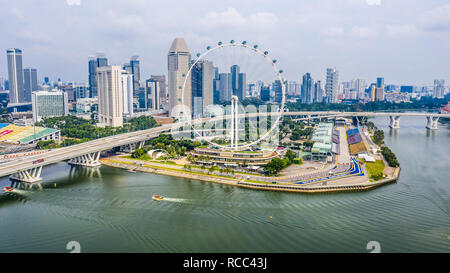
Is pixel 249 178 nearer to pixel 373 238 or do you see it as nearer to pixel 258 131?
pixel 373 238

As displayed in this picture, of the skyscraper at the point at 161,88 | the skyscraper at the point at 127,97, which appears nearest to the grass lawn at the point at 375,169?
the skyscraper at the point at 127,97

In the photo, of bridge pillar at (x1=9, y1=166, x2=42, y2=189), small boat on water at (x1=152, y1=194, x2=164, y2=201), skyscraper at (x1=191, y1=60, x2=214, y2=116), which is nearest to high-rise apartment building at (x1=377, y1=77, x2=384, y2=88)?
skyscraper at (x1=191, y1=60, x2=214, y2=116)

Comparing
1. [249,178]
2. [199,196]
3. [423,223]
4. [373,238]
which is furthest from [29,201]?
[423,223]

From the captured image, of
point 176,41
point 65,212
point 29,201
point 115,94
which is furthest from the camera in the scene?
point 176,41

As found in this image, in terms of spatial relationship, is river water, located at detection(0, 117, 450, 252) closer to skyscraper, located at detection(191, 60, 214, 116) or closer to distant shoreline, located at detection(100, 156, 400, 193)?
distant shoreline, located at detection(100, 156, 400, 193)

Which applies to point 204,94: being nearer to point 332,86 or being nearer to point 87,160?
point 87,160

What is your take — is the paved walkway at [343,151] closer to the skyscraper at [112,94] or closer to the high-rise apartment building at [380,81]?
the skyscraper at [112,94]
